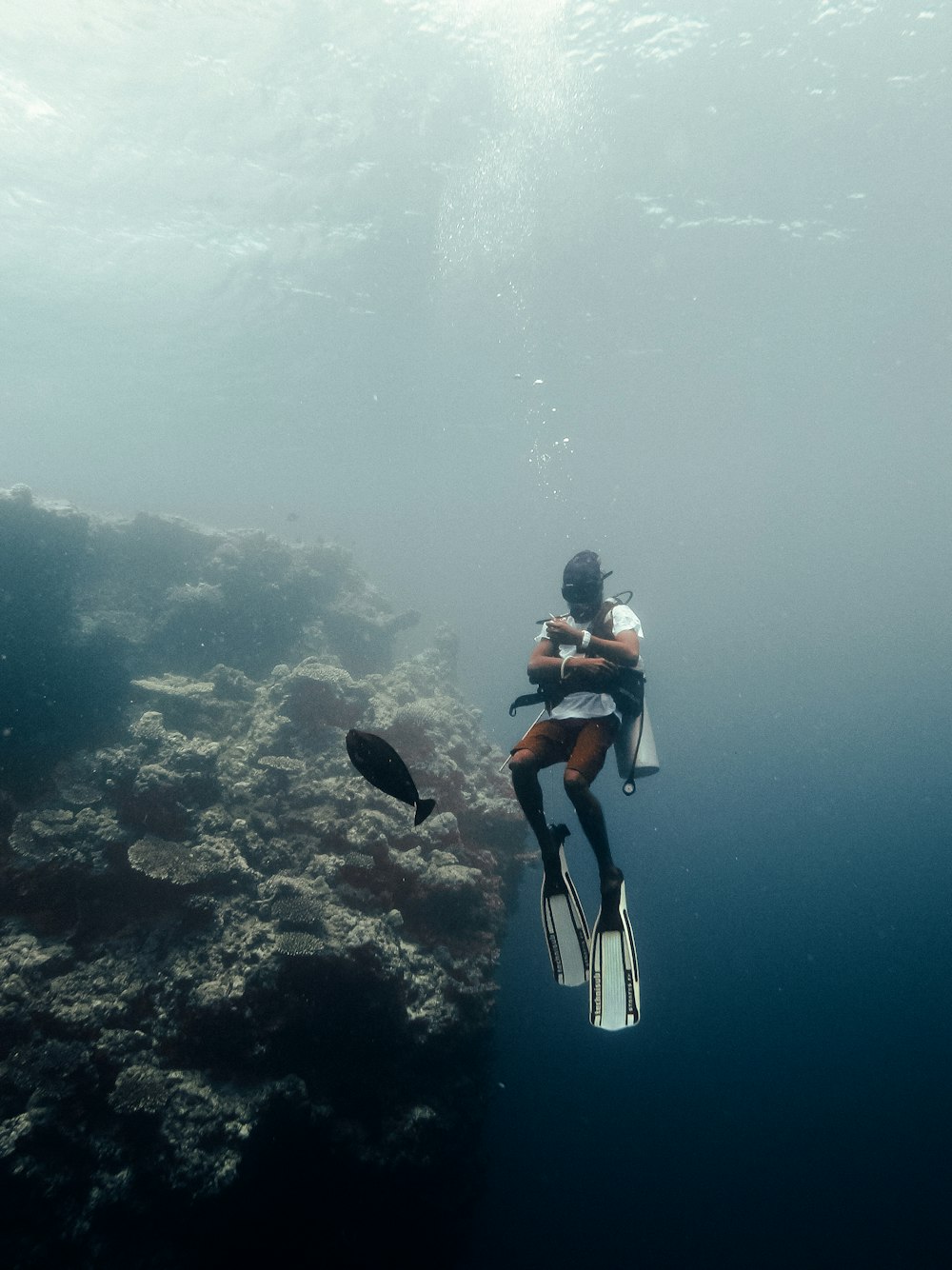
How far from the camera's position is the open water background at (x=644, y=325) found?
365 inches

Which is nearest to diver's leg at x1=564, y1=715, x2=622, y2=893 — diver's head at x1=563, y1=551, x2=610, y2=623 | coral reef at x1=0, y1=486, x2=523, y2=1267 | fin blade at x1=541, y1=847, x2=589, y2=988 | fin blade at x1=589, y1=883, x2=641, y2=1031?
fin blade at x1=589, y1=883, x2=641, y2=1031

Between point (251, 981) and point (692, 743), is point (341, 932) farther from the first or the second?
point (692, 743)

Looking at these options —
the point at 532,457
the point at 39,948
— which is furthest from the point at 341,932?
the point at 532,457

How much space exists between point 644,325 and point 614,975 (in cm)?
3559

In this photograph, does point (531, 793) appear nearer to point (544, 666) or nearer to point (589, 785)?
point (589, 785)

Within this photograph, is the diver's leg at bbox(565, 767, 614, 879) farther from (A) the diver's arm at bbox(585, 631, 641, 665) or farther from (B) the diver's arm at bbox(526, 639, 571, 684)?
(A) the diver's arm at bbox(585, 631, 641, 665)

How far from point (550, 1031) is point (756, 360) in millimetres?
42087

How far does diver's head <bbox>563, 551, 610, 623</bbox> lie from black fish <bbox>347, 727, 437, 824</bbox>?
2.45 meters

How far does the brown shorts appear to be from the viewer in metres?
4.45

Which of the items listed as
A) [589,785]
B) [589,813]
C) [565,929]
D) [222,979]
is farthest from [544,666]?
[222,979]

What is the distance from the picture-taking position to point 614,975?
414cm

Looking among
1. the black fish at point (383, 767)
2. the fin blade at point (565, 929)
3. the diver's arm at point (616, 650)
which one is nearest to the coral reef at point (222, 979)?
the fin blade at point (565, 929)

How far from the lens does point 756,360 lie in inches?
1448

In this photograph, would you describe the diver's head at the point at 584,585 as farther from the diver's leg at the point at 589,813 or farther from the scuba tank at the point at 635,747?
the diver's leg at the point at 589,813
